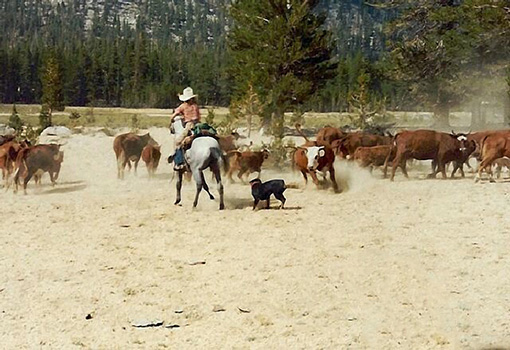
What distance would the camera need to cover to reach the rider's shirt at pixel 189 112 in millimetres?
16453

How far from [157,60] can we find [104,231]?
344 ft

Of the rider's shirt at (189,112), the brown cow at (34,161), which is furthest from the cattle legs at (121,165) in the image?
the rider's shirt at (189,112)

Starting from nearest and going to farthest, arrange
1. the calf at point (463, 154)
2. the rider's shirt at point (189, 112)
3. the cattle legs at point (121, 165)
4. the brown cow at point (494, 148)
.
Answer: the rider's shirt at point (189, 112) → the brown cow at point (494, 148) → the calf at point (463, 154) → the cattle legs at point (121, 165)

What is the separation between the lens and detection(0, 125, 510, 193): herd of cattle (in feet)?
58.6

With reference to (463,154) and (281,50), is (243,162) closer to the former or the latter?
(463,154)

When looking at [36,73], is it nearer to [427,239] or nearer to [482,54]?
[482,54]

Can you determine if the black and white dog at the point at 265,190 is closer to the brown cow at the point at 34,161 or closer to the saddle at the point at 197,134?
the saddle at the point at 197,134

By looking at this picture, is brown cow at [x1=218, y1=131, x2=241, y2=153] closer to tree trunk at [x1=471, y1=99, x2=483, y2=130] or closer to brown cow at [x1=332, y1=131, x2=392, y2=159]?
brown cow at [x1=332, y1=131, x2=392, y2=159]

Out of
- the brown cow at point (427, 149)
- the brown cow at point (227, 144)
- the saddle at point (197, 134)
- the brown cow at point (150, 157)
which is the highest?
the saddle at point (197, 134)

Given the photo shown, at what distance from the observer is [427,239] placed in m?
12.2

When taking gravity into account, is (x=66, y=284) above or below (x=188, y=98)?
below

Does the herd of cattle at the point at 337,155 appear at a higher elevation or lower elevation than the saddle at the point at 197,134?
lower

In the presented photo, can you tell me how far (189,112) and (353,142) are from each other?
637 centimetres

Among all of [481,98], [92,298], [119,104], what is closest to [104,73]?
[119,104]
